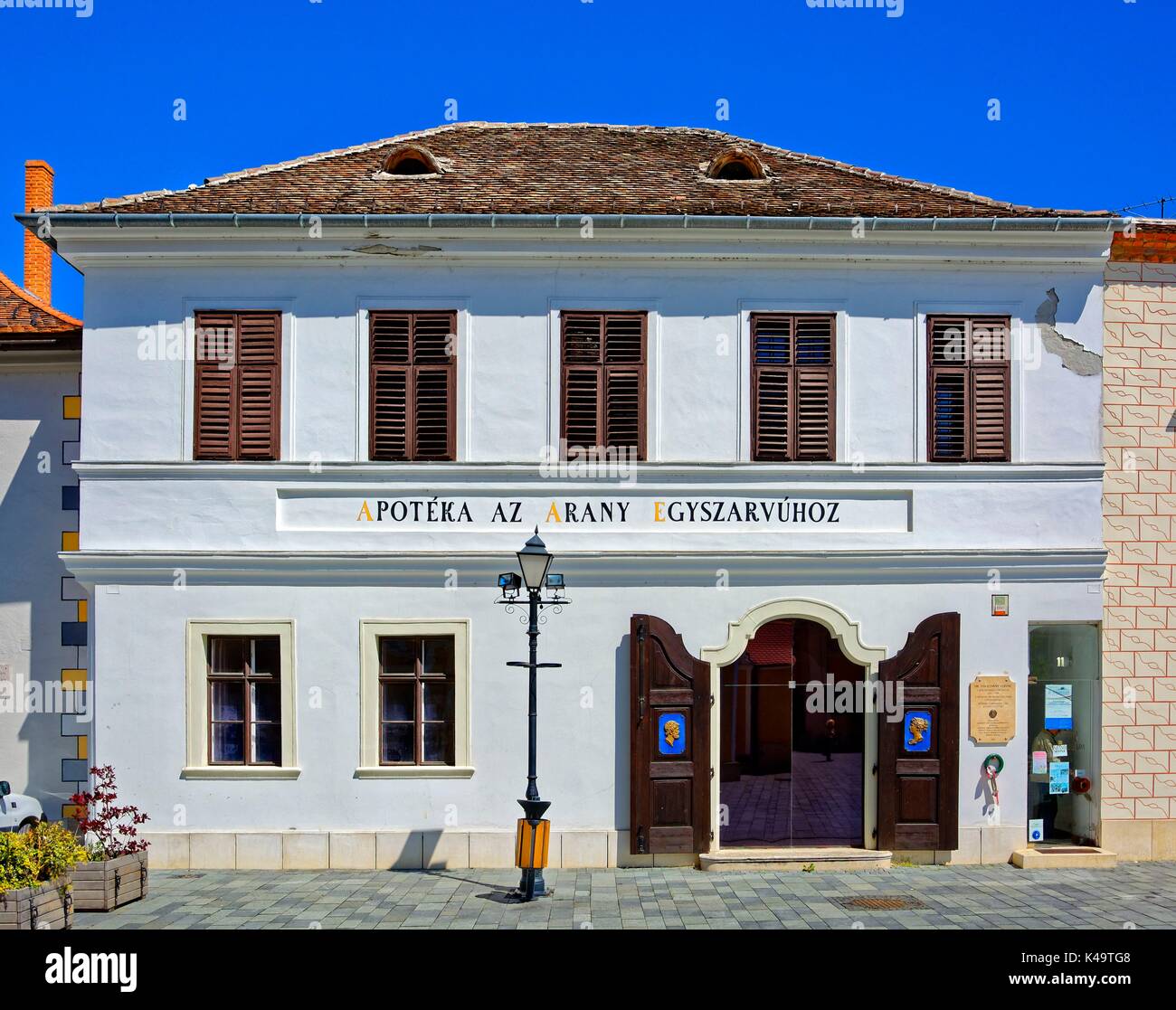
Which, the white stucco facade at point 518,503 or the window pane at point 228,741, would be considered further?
the window pane at point 228,741

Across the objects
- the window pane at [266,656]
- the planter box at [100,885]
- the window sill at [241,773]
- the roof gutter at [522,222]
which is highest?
the roof gutter at [522,222]

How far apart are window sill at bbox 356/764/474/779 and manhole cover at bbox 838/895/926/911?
15.1ft

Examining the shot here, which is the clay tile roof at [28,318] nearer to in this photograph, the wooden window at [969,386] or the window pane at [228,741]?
the window pane at [228,741]

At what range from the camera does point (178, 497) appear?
12.5 meters

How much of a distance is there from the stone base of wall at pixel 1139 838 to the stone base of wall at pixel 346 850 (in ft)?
19.8

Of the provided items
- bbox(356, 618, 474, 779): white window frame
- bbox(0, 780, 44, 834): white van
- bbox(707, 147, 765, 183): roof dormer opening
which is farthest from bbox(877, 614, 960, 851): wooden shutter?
bbox(0, 780, 44, 834): white van

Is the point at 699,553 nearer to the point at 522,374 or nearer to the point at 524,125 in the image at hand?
the point at 522,374

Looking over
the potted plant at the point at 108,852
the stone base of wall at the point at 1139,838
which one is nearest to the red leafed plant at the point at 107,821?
the potted plant at the point at 108,852

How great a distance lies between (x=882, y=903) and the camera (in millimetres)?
10844

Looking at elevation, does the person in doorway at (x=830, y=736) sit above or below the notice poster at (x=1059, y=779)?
above

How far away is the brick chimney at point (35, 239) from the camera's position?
1692 cm

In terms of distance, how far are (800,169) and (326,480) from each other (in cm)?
796

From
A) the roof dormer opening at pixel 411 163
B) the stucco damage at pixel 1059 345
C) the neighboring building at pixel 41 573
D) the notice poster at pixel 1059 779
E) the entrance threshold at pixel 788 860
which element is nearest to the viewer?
the entrance threshold at pixel 788 860
